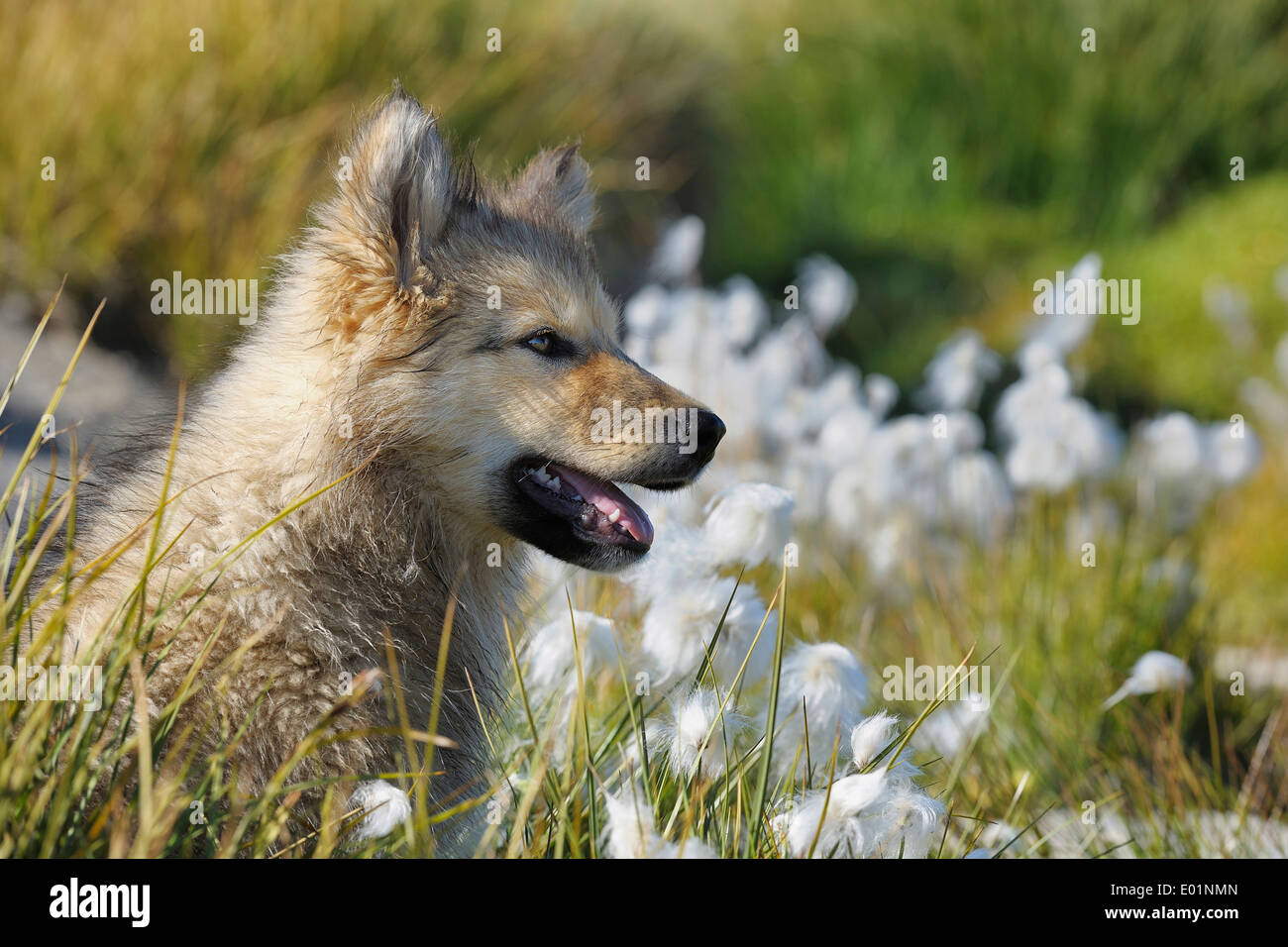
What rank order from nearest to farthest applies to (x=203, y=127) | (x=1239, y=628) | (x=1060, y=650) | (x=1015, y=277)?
(x=1060, y=650) → (x=1239, y=628) → (x=203, y=127) → (x=1015, y=277)

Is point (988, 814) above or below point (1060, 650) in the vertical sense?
below

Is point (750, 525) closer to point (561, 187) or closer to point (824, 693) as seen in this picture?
point (824, 693)

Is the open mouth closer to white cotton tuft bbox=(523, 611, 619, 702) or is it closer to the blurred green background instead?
white cotton tuft bbox=(523, 611, 619, 702)

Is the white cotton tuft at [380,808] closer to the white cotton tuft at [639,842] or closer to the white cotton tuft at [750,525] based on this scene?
the white cotton tuft at [639,842]

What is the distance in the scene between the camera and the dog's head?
10.3ft

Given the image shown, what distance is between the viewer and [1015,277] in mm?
9672

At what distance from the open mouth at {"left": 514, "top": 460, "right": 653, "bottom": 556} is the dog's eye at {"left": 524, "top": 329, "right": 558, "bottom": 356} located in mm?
323

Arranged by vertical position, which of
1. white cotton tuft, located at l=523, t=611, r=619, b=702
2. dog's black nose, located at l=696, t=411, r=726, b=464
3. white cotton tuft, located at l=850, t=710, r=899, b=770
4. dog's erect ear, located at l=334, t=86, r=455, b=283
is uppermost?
dog's erect ear, located at l=334, t=86, r=455, b=283

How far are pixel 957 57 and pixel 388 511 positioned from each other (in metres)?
8.70


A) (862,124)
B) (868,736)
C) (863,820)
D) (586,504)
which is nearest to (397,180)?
(586,504)

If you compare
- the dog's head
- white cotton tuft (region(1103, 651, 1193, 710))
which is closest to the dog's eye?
the dog's head

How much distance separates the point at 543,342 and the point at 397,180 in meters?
0.59
